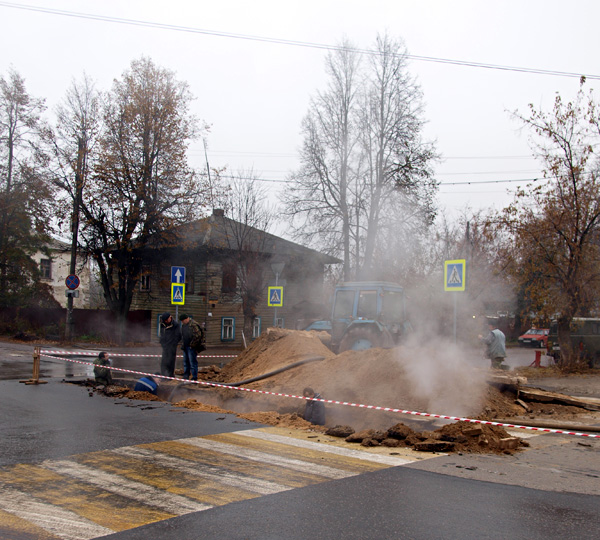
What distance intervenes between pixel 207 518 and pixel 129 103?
89.4 ft

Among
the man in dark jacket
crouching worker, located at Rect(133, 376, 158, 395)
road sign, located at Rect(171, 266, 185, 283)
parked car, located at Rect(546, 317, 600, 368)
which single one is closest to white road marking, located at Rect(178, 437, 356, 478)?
crouching worker, located at Rect(133, 376, 158, 395)

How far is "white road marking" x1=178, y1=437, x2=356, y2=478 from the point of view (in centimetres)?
579

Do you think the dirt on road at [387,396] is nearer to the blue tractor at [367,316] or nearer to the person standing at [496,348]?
the blue tractor at [367,316]

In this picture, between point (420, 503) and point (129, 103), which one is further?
point (129, 103)

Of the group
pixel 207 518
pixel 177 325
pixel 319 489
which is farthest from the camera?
pixel 177 325

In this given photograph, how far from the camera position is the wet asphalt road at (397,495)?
4188 mm

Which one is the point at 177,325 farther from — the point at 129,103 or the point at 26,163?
the point at 26,163

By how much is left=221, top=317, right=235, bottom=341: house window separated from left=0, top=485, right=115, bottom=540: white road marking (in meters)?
30.6

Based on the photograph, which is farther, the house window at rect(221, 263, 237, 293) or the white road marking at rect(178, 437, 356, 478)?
the house window at rect(221, 263, 237, 293)

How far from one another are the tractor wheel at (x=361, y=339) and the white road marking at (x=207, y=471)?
772 cm

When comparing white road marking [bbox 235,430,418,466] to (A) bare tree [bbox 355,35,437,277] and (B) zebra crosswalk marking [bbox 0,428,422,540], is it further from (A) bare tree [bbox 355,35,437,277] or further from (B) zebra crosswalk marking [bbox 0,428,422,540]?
(A) bare tree [bbox 355,35,437,277]

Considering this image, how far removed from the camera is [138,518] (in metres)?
4.40

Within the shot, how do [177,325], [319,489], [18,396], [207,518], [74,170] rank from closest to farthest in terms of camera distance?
[207,518], [319,489], [18,396], [177,325], [74,170]

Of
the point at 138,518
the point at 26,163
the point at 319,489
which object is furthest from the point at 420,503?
the point at 26,163
